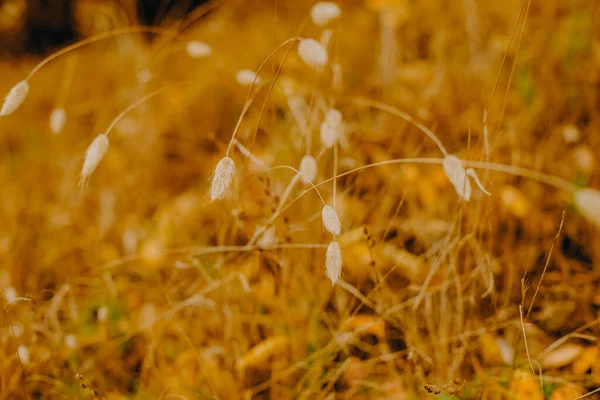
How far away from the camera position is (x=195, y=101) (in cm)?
167

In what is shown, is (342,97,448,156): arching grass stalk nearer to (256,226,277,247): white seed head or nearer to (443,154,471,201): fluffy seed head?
(443,154,471,201): fluffy seed head

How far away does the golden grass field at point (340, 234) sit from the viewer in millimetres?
747

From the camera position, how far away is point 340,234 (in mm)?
950

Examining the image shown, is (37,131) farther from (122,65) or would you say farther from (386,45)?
(386,45)

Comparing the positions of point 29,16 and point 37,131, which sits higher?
point 29,16

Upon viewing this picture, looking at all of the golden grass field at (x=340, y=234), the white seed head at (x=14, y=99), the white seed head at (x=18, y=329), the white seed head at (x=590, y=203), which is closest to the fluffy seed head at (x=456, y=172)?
the golden grass field at (x=340, y=234)

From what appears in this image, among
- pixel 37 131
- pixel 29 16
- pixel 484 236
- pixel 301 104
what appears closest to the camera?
pixel 484 236

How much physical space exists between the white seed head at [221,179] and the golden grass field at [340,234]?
0.05m

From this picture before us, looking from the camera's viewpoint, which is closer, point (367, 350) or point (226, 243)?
point (367, 350)

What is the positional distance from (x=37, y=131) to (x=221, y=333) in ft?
4.47

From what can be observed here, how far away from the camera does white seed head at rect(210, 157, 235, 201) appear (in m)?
0.52

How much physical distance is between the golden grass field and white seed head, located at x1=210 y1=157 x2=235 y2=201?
5cm

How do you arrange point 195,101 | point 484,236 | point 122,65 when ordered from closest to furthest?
point 484,236 < point 195,101 < point 122,65

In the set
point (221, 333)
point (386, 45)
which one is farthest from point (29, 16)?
point (221, 333)
